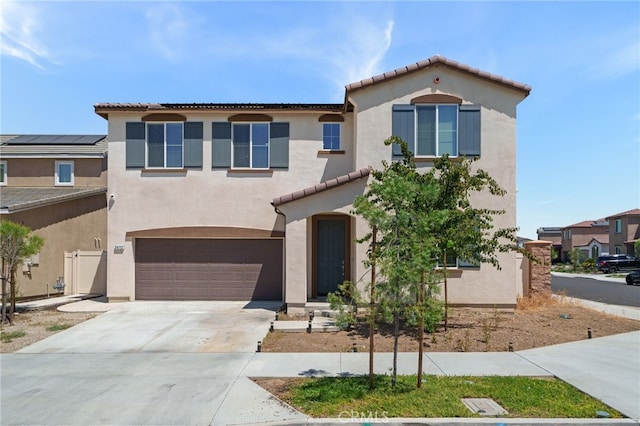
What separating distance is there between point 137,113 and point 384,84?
9.03 metres

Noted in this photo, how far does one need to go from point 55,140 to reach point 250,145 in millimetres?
11798

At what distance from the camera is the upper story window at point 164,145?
1498 cm

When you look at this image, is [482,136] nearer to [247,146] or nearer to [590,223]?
[247,146]

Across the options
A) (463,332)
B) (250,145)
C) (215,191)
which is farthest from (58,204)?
(463,332)

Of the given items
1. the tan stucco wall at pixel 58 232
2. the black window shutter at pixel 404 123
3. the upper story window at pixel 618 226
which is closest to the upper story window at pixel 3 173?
the tan stucco wall at pixel 58 232

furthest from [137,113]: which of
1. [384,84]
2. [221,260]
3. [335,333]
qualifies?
[335,333]

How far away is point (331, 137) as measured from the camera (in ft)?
49.8

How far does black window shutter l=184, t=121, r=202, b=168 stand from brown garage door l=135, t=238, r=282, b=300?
3137 mm

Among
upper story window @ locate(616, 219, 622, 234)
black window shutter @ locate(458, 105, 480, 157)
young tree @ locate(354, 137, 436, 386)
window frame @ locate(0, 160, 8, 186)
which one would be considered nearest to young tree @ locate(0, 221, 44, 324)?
window frame @ locate(0, 160, 8, 186)

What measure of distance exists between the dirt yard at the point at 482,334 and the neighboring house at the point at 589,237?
153ft

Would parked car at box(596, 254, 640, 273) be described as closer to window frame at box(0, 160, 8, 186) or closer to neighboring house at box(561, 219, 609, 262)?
neighboring house at box(561, 219, 609, 262)

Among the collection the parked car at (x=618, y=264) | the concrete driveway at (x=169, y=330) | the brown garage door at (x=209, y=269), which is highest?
the brown garage door at (x=209, y=269)

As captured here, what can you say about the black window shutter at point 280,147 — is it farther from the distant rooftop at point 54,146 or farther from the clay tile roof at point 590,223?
the clay tile roof at point 590,223

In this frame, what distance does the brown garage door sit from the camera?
49.2 feet
